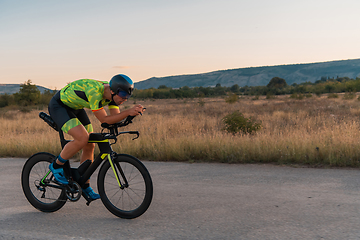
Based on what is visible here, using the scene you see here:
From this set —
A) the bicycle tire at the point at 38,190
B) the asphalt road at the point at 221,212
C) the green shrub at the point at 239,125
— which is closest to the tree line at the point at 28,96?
the green shrub at the point at 239,125

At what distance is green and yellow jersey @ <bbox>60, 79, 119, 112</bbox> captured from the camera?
396 cm

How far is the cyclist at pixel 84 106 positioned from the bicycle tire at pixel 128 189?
0.93 feet

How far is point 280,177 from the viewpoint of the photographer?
634 centimetres

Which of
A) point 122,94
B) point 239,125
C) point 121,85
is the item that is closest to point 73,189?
point 122,94

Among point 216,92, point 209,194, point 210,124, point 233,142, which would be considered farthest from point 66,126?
point 216,92

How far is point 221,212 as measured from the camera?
14.3ft

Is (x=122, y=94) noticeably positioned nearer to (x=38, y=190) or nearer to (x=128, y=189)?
(x=128, y=189)

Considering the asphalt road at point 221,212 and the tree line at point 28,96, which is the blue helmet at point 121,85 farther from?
the tree line at point 28,96

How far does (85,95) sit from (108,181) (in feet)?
3.77

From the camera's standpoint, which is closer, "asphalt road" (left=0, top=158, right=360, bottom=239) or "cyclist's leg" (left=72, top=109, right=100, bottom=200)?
"asphalt road" (left=0, top=158, right=360, bottom=239)

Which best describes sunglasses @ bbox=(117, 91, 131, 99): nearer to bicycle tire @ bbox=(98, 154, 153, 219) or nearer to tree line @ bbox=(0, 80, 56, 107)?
bicycle tire @ bbox=(98, 154, 153, 219)

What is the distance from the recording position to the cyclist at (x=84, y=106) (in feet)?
13.0

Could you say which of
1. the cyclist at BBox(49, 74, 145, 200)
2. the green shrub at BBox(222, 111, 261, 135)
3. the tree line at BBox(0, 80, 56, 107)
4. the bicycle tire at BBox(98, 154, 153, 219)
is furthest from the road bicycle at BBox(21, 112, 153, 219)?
the tree line at BBox(0, 80, 56, 107)

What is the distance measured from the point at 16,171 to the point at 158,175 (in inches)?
135
